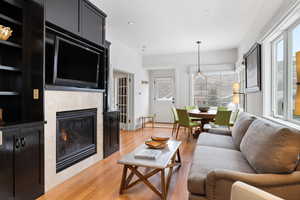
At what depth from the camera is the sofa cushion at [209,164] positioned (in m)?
1.52

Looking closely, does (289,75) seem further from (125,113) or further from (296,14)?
(125,113)

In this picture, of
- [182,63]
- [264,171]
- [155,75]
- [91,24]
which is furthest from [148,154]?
[155,75]

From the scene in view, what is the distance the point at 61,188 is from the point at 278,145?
2.49 meters

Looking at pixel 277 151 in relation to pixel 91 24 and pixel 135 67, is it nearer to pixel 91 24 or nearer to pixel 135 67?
pixel 91 24

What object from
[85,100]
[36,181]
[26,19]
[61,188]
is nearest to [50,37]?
[26,19]

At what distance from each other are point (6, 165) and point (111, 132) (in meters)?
1.98

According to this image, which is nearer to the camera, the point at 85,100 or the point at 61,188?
the point at 61,188

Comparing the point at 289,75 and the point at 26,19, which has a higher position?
the point at 26,19

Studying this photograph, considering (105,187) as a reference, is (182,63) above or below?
above

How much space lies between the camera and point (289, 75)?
243cm

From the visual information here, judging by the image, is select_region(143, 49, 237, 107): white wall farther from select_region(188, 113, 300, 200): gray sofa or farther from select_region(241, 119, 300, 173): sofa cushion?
select_region(241, 119, 300, 173): sofa cushion

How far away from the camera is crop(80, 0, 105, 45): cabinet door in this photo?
287 centimetres

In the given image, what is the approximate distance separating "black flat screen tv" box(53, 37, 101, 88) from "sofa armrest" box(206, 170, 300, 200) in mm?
2248

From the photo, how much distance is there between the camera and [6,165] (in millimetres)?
1746
